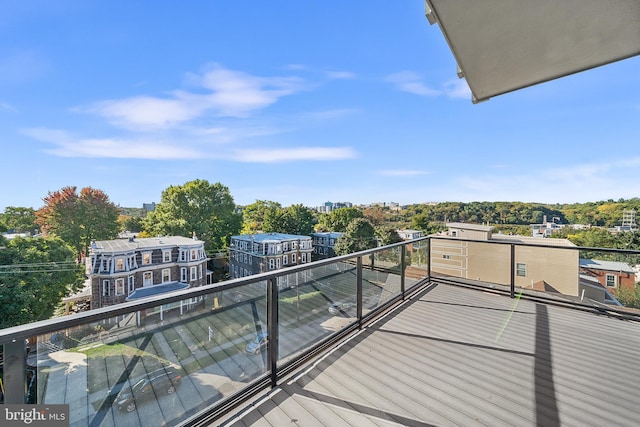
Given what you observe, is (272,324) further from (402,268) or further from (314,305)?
(402,268)

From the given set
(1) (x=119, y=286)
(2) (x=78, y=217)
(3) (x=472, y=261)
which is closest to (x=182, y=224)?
(2) (x=78, y=217)

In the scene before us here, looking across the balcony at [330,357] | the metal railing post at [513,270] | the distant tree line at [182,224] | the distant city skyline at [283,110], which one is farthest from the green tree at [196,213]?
the metal railing post at [513,270]

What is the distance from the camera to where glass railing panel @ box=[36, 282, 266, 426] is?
3.42 ft

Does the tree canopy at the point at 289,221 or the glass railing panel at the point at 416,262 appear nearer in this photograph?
the glass railing panel at the point at 416,262

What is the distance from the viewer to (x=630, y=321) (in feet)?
9.52

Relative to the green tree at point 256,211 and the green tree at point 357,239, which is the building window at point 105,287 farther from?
the green tree at point 256,211

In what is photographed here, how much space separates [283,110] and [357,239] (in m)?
13.0

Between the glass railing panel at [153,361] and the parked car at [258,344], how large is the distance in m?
0.02

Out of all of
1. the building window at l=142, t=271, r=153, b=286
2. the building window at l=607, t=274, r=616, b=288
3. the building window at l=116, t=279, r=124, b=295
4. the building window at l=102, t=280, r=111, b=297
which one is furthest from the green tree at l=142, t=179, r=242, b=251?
the building window at l=607, t=274, r=616, b=288

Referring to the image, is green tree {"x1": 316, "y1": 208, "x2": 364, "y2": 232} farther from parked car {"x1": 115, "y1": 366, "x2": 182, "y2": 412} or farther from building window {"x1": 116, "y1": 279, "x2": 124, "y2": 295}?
parked car {"x1": 115, "y1": 366, "x2": 182, "y2": 412}

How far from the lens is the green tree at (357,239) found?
2417cm

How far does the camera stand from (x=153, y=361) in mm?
1259

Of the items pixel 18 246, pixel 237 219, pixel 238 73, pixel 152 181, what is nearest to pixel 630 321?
pixel 238 73

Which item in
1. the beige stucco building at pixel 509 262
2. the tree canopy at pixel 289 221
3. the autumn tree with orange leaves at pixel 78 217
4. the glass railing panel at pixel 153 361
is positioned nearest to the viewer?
the glass railing panel at pixel 153 361
